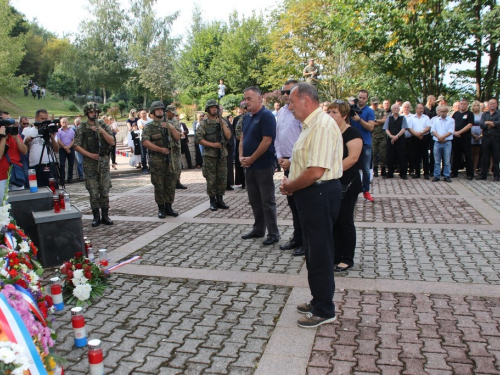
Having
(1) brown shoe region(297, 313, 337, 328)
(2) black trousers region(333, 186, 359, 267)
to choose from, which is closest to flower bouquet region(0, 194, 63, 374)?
(1) brown shoe region(297, 313, 337, 328)

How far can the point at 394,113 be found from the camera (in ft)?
41.0

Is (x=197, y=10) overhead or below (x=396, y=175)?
overhead

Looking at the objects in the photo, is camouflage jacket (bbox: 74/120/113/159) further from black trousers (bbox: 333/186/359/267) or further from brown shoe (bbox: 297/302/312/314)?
brown shoe (bbox: 297/302/312/314)

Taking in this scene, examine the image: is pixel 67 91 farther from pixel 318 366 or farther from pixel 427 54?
pixel 318 366

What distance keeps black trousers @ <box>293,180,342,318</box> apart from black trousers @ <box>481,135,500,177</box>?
31.0 ft

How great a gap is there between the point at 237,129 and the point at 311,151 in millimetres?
7430

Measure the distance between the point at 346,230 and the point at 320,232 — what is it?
5.28 feet

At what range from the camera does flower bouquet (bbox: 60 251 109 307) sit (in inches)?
183

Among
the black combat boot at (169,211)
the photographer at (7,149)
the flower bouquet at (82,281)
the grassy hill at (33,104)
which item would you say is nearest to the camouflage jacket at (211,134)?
the black combat boot at (169,211)

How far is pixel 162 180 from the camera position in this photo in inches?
333

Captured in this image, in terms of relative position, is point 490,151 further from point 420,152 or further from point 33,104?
point 33,104

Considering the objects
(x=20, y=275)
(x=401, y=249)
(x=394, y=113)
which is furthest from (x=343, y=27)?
(x=20, y=275)

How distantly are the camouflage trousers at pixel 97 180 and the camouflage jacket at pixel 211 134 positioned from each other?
1888mm

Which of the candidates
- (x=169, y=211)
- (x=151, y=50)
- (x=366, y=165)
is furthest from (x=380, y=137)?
(x=151, y=50)
